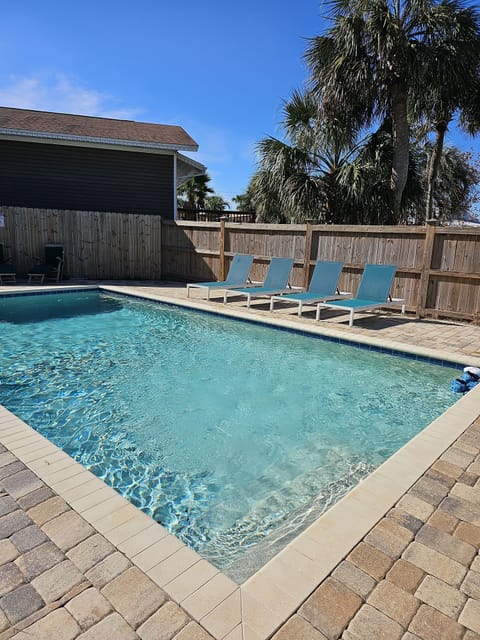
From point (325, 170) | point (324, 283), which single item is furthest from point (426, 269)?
point (325, 170)

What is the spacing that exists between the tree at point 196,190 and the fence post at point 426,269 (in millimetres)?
21905

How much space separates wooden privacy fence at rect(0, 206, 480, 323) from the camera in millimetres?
7652

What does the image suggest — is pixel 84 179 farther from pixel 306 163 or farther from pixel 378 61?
pixel 378 61

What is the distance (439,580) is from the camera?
6.08 ft

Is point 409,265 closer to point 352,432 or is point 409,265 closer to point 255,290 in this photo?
point 255,290

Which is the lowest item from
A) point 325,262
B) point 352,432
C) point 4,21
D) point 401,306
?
point 352,432

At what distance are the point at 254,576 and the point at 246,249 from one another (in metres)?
9.28

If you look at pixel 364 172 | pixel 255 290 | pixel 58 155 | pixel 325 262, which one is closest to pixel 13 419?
pixel 255 290

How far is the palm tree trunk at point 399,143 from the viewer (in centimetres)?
1041

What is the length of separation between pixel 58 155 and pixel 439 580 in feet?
47.8

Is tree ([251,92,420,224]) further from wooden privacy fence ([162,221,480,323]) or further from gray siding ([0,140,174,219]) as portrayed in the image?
gray siding ([0,140,174,219])

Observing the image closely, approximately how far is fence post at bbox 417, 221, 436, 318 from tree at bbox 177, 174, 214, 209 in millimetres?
Result: 21905

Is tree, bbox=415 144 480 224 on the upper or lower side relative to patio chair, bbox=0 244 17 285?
upper

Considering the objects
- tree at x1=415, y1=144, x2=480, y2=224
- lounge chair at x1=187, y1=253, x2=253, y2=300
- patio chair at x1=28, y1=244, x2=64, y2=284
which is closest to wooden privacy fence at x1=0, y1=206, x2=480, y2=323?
patio chair at x1=28, y1=244, x2=64, y2=284
